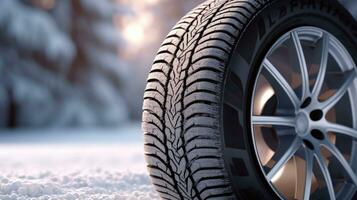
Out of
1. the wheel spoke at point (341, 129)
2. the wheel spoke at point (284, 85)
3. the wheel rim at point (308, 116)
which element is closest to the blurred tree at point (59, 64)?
the wheel rim at point (308, 116)

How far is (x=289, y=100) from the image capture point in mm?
2648

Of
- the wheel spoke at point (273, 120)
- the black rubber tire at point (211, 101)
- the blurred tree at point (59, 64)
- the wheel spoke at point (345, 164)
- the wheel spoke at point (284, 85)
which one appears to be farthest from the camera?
the blurred tree at point (59, 64)

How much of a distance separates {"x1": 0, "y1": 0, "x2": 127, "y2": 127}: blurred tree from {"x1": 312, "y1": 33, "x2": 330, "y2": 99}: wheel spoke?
54.4ft

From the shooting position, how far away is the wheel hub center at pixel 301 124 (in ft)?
8.51

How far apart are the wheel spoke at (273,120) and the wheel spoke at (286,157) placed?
0.31ft

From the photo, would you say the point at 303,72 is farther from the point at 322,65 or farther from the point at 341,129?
the point at 341,129

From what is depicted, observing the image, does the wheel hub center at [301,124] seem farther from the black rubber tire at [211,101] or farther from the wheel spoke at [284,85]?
the black rubber tire at [211,101]

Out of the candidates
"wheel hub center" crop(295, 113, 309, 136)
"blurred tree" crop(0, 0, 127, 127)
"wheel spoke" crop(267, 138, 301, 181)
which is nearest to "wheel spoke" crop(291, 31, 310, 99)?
"wheel hub center" crop(295, 113, 309, 136)

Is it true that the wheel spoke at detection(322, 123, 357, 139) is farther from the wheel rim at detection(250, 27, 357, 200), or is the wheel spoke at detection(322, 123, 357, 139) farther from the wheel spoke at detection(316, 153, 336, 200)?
the wheel spoke at detection(316, 153, 336, 200)

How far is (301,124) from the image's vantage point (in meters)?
2.62

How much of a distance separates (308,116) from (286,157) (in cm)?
31

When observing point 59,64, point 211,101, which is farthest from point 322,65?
point 59,64

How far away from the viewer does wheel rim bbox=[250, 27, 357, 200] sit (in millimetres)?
2586

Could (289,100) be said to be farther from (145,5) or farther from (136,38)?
(145,5)
